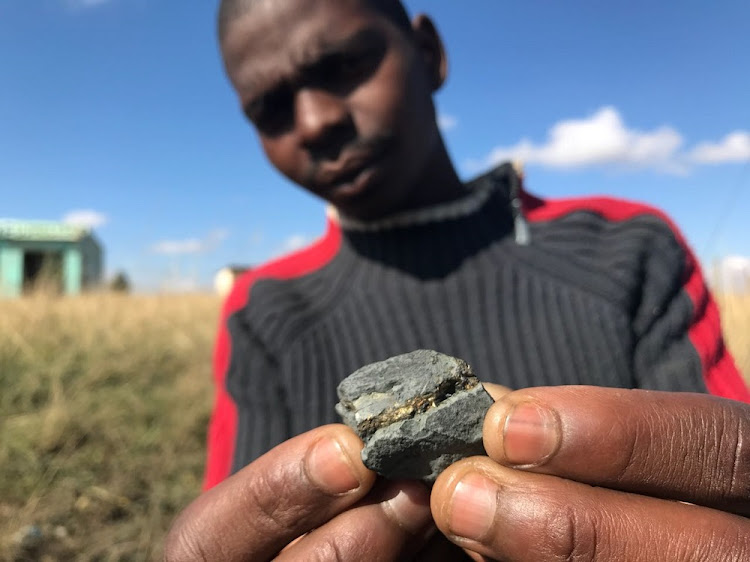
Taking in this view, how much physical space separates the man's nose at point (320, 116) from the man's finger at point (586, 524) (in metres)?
1.09

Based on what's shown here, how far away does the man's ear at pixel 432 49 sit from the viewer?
78.0 inches

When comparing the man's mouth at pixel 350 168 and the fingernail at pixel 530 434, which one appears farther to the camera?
the man's mouth at pixel 350 168

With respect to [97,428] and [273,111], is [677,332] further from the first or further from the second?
[97,428]

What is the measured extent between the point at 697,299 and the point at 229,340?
1560 mm

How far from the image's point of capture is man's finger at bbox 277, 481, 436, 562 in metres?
0.98

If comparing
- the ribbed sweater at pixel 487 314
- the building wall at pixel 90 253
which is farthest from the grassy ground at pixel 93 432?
Result: the building wall at pixel 90 253

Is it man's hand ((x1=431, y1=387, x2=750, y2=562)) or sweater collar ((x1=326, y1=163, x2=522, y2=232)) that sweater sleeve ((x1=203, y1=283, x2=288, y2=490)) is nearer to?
sweater collar ((x1=326, y1=163, x2=522, y2=232))

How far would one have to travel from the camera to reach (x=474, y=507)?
0.90 meters

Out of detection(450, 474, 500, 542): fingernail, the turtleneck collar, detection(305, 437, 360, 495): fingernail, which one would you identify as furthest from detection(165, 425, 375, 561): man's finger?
the turtleneck collar

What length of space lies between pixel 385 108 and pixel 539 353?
906mm

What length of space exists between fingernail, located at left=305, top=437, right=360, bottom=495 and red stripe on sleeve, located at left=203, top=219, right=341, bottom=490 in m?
0.88

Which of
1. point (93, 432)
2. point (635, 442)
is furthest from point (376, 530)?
point (93, 432)

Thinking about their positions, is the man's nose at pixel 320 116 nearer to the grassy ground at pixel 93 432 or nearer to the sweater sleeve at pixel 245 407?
the sweater sleeve at pixel 245 407

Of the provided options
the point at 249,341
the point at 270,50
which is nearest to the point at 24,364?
the point at 249,341
